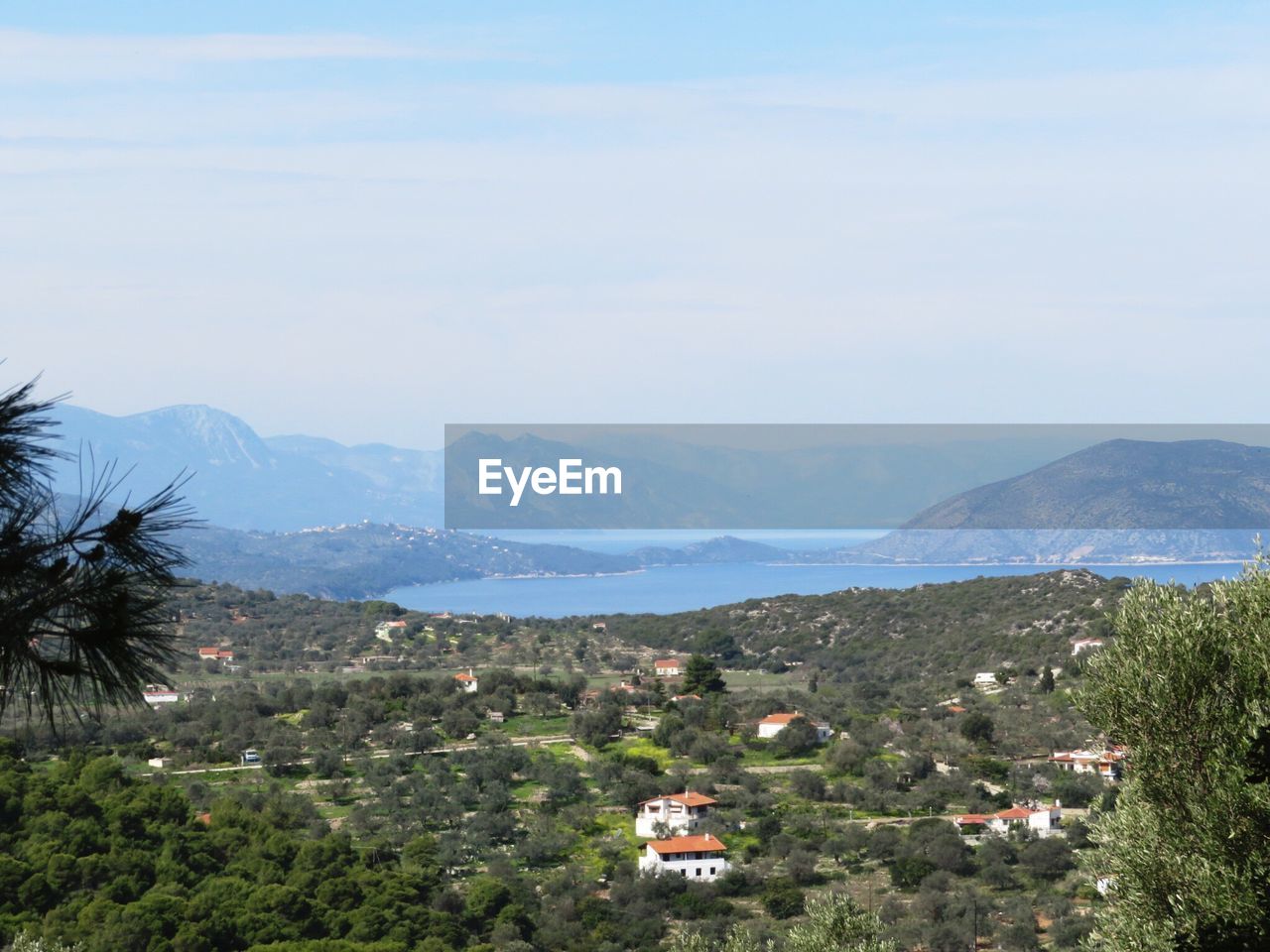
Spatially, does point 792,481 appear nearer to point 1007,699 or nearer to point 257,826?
point 1007,699

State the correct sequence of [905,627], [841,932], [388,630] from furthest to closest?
[388,630] → [905,627] → [841,932]

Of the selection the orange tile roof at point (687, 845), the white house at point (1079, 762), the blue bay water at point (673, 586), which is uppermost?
the white house at point (1079, 762)

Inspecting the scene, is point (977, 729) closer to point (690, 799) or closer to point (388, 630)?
point (690, 799)

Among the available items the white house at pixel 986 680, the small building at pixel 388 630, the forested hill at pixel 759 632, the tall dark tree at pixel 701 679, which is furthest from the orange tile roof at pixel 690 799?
the small building at pixel 388 630

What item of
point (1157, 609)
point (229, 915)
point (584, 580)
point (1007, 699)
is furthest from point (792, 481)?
point (1157, 609)

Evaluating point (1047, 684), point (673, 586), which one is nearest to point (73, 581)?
point (1047, 684)

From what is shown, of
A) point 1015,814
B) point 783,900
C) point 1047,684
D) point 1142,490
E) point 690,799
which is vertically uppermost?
point 1142,490

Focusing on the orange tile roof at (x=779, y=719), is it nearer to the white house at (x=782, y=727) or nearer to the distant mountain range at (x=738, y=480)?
the white house at (x=782, y=727)
